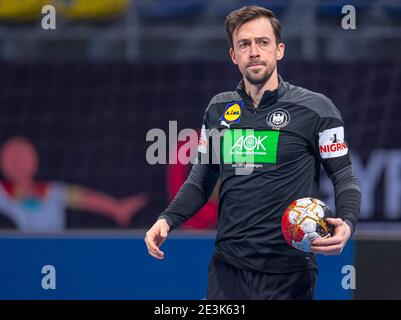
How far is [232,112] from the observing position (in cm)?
443

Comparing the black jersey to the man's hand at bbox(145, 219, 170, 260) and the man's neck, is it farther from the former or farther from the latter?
the man's hand at bbox(145, 219, 170, 260)

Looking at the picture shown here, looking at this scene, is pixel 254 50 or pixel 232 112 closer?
pixel 254 50

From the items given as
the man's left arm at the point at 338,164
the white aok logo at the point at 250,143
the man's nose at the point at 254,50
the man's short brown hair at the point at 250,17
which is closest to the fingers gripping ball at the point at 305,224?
the man's left arm at the point at 338,164

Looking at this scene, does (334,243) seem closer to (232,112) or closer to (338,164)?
(338,164)

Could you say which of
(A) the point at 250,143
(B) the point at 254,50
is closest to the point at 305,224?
(A) the point at 250,143

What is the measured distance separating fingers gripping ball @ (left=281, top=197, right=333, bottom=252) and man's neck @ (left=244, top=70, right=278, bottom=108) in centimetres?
58

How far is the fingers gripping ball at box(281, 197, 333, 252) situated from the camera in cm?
400

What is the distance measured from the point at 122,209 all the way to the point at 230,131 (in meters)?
4.14

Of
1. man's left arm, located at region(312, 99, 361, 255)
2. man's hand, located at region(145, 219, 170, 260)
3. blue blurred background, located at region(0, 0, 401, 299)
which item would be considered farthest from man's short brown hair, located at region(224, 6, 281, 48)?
blue blurred background, located at region(0, 0, 401, 299)

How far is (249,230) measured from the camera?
4.26m

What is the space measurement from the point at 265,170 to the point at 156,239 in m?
0.59

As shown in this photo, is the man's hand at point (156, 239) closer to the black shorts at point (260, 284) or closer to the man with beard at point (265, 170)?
the man with beard at point (265, 170)
